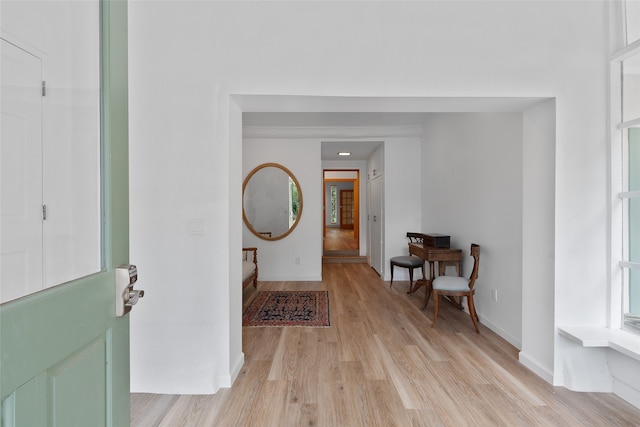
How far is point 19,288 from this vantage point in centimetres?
63

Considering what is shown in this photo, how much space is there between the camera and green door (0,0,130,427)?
59 cm

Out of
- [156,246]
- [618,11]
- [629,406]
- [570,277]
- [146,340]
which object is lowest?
[629,406]

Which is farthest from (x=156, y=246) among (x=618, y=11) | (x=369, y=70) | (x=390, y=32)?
(x=618, y=11)

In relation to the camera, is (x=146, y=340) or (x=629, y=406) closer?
(x=629, y=406)

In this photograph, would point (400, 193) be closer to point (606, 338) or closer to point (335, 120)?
point (335, 120)

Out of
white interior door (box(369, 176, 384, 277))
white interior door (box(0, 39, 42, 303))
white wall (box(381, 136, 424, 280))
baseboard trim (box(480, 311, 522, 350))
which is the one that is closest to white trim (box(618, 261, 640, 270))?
baseboard trim (box(480, 311, 522, 350))

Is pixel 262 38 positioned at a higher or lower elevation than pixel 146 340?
higher

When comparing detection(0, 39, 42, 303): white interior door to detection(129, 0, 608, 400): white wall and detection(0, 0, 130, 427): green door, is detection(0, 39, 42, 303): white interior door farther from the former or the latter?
detection(129, 0, 608, 400): white wall

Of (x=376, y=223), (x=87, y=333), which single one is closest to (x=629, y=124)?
(x=87, y=333)

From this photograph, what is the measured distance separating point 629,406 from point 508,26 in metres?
2.47

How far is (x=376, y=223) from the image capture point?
587 cm

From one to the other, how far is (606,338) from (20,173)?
2816mm

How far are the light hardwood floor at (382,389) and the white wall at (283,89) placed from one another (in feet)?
0.82

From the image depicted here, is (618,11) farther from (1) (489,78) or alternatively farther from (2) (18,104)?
(2) (18,104)
